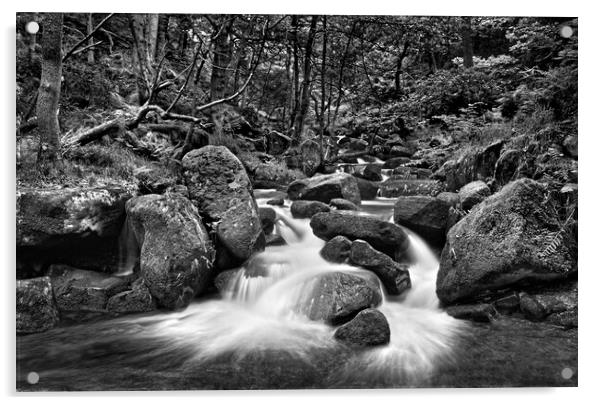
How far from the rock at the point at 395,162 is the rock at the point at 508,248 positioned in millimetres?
2419

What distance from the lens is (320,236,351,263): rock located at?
3.27 meters

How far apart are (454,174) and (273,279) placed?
7.80ft

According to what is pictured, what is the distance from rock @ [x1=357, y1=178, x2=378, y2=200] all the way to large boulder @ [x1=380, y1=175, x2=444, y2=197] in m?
0.09

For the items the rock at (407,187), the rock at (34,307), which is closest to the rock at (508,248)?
the rock at (407,187)

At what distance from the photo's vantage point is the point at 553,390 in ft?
7.75

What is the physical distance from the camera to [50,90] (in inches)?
107

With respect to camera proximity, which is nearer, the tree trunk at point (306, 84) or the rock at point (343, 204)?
the tree trunk at point (306, 84)

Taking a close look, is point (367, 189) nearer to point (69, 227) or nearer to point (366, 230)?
point (366, 230)

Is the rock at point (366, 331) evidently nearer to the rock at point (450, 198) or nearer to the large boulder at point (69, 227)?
the rock at point (450, 198)

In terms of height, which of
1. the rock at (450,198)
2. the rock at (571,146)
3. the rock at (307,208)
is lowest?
the rock at (307,208)

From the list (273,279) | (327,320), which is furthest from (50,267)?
(327,320)

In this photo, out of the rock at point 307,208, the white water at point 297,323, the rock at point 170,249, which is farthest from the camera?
the rock at point 307,208

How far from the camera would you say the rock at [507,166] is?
11.5ft

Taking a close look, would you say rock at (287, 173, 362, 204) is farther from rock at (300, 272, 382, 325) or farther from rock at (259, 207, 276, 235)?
rock at (300, 272, 382, 325)
